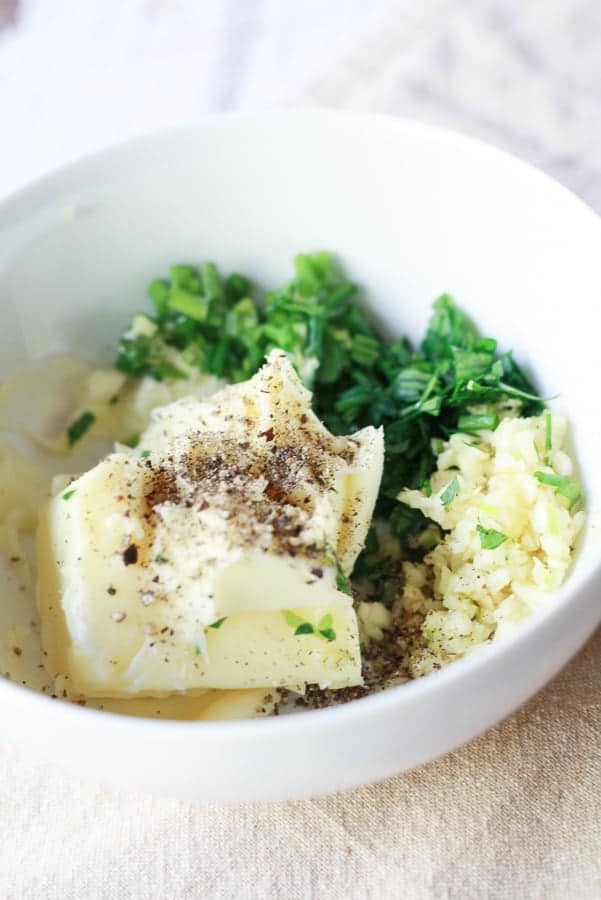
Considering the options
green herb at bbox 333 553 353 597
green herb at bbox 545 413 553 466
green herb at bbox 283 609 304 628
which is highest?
green herb at bbox 545 413 553 466

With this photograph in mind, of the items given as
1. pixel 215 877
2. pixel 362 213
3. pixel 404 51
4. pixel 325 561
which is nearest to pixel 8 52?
pixel 404 51

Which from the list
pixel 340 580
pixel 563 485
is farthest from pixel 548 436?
pixel 340 580

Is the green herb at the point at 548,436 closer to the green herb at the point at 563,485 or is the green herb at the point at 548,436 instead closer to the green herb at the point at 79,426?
the green herb at the point at 563,485

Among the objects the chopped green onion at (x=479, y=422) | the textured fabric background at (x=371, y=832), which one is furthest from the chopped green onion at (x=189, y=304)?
the textured fabric background at (x=371, y=832)

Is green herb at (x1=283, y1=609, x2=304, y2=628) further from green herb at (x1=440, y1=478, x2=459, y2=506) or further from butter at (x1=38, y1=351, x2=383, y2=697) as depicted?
green herb at (x1=440, y1=478, x2=459, y2=506)

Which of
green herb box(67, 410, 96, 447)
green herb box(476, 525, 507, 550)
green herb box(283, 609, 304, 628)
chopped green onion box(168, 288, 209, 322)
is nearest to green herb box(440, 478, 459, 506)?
green herb box(476, 525, 507, 550)
